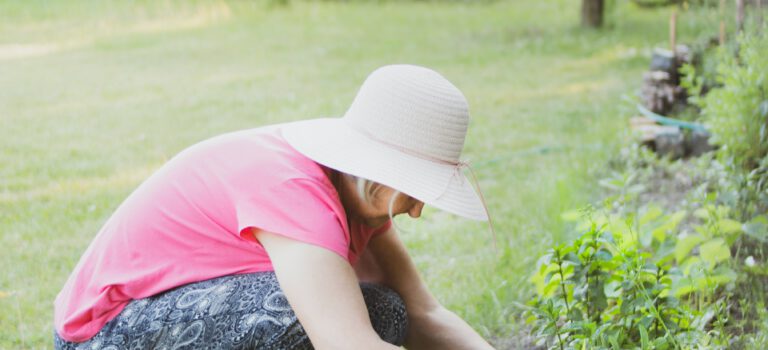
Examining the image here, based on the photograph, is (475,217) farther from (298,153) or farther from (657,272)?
(657,272)

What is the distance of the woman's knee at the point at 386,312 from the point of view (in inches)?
83.4

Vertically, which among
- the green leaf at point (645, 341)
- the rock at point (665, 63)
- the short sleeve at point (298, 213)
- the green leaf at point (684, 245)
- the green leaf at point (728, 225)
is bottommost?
the rock at point (665, 63)

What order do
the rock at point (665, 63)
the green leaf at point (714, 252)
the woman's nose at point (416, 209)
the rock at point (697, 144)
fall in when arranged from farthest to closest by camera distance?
the rock at point (665, 63), the rock at point (697, 144), the green leaf at point (714, 252), the woman's nose at point (416, 209)

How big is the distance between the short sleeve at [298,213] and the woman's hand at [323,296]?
2 cm

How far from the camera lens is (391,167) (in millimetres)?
1832

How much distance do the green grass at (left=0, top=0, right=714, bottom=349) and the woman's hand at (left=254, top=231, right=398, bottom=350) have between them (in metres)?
0.97

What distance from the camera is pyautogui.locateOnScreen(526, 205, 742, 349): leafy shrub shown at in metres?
2.10

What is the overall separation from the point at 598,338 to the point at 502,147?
268cm

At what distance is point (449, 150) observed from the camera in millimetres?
1906

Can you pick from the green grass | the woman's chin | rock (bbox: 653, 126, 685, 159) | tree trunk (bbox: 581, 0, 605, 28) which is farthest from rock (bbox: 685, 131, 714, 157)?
tree trunk (bbox: 581, 0, 605, 28)

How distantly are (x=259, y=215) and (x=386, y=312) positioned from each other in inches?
18.6

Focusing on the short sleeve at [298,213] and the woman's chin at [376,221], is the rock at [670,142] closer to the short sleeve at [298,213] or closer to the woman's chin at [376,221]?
the woman's chin at [376,221]

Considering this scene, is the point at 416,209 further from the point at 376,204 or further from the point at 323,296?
the point at 323,296

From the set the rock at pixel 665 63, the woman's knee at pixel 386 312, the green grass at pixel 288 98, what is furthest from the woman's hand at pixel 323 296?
the rock at pixel 665 63
